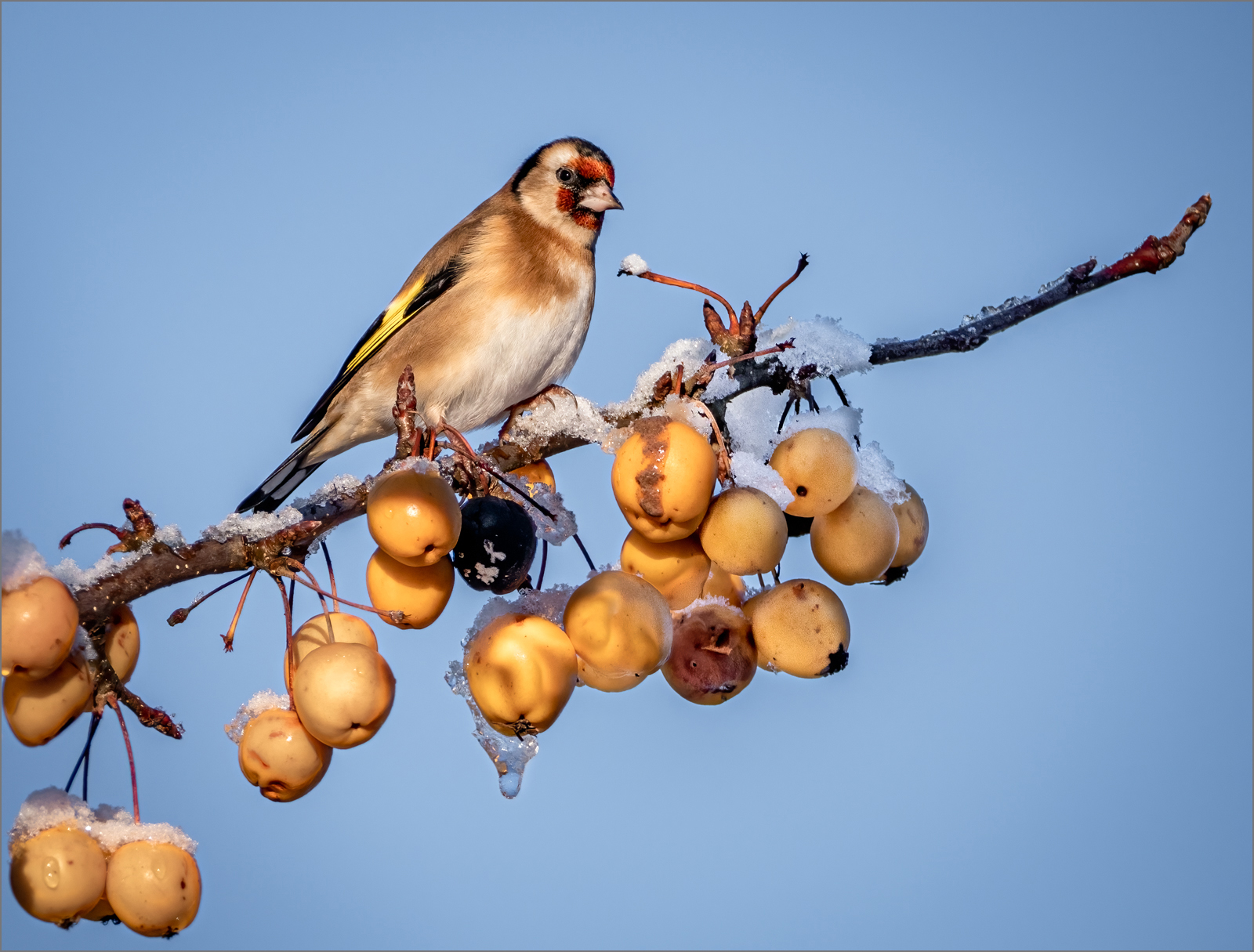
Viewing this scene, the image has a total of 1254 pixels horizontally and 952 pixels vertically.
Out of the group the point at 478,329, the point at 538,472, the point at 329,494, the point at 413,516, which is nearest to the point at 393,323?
the point at 478,329

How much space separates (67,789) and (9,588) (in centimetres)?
79

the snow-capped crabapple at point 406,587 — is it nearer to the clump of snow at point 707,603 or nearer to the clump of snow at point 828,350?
the clump of snow at point 707,603

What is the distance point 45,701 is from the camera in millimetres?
2777

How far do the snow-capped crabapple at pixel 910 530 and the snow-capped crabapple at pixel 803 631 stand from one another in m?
0.42

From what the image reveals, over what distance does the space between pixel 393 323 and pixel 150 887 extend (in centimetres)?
340

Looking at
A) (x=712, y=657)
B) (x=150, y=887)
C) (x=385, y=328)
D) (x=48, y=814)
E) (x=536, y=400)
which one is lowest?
(x=150, y=887)

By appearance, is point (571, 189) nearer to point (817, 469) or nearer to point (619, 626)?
point (817, 469)

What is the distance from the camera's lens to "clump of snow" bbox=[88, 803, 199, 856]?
2918mm

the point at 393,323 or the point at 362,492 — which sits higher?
the point at 393,323

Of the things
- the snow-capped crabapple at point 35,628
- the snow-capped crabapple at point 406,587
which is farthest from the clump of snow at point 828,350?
the snow-capped crabapple at point 35,628

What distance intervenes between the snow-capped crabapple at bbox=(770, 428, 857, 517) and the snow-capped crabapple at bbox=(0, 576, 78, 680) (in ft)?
6.48

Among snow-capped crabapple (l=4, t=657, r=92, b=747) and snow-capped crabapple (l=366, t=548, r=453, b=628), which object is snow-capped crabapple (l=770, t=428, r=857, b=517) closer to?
snow-capped crabapple (l=366, t=548, r=453, b=628)

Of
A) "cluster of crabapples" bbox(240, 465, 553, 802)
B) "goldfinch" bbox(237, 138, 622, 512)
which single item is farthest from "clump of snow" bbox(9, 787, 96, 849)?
"goldfinch" bbox(237, 138, 622, 512)

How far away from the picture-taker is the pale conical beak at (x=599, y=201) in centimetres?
584
